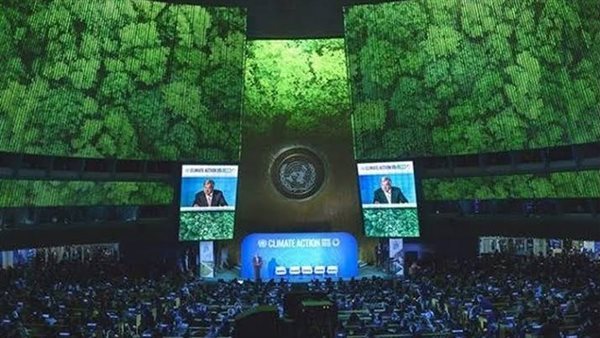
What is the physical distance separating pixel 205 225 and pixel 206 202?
102cm

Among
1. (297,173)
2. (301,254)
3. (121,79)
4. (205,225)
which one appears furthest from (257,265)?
(121,79)

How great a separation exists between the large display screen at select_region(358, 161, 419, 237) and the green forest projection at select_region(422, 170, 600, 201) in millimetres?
1933

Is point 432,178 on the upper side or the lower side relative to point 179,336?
upper

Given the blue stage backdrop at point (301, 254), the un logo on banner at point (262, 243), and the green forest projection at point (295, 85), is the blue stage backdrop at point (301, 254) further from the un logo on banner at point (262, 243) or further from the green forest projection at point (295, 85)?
the green forest projection at point (295, 85)

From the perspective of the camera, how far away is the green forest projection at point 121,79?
2867 centimetres

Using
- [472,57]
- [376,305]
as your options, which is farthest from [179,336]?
[472,57]

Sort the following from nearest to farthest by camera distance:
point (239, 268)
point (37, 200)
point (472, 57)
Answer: point (37, 200) → point (472, 57) → point (239, 268)

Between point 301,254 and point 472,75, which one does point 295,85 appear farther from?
point 472,75

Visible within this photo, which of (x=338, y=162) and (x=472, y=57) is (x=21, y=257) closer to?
(x=338, y=162)

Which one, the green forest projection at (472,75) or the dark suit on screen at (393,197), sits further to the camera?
the dark suit on screen at (393,197)

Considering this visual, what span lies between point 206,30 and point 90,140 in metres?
7.18

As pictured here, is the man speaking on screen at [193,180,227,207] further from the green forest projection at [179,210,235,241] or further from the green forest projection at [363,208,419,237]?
the green forest projection at [363,208,419,237]

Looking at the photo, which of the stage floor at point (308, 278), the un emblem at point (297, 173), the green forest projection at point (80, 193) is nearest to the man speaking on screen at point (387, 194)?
the stage floor at point (308, 278)

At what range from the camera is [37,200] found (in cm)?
3098
